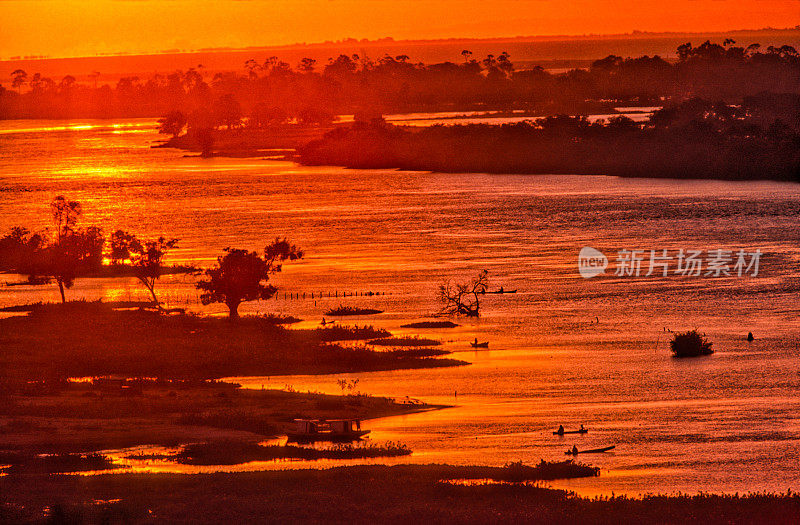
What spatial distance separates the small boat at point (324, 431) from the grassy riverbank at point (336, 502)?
5910 millimetres

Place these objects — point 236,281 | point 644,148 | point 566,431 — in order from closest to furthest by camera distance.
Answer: point 566,431 < point 236,281 < point 644,148

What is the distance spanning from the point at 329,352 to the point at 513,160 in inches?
5199

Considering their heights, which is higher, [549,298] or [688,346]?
[549,298]

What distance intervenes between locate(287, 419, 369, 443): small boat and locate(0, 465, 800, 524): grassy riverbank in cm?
591

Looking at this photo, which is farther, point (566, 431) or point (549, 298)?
point (549, 298)

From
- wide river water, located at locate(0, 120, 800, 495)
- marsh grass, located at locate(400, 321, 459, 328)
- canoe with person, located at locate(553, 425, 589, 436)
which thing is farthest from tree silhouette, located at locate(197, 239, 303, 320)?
canoe with person, located at locate(553, 425, 589, 436)

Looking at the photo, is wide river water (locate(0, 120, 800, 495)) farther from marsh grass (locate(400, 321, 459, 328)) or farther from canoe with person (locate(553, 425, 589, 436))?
marsh grass (locate(400, 321, 459, 328))

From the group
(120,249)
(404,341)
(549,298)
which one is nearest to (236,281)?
(404,341)

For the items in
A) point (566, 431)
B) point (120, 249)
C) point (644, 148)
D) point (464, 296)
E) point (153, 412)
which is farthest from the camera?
point (644, 148)

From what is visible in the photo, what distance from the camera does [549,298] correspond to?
8244cm

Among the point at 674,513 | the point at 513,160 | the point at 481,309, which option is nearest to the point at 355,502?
the point at 674,513

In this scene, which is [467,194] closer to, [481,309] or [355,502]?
[481,309]

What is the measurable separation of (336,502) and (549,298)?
4946 centimetres

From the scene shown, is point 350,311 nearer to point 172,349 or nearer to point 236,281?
point 236,281
